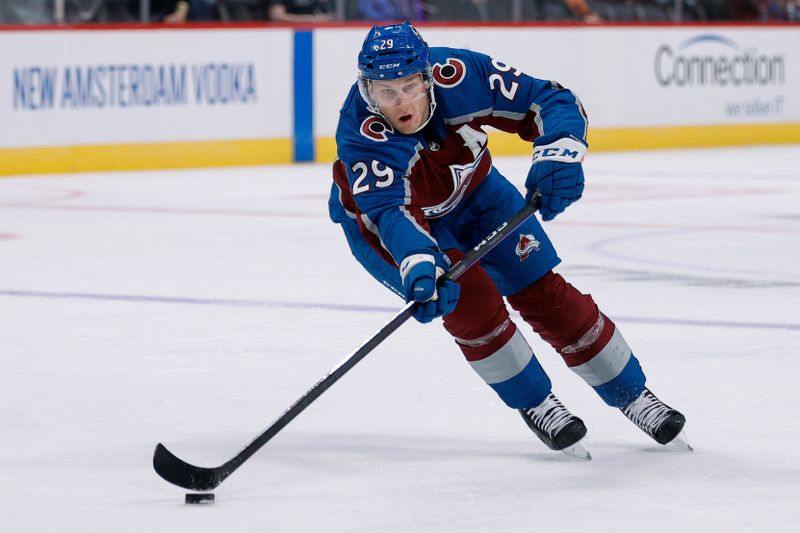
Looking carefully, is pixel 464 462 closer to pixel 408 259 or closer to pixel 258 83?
pixel 408 259

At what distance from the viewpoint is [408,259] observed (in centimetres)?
320

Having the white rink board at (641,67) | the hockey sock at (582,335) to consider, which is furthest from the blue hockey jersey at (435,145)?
the white rink board at (641,67)

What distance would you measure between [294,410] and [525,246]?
617mm

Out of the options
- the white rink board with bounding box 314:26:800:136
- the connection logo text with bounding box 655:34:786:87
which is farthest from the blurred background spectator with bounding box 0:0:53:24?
the connection logo text with bounding box 655:34:786:87

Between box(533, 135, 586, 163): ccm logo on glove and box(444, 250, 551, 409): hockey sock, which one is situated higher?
box(533, 135, 586, 163): ccm logo on glove

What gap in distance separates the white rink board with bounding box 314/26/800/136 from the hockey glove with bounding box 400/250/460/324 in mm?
8760

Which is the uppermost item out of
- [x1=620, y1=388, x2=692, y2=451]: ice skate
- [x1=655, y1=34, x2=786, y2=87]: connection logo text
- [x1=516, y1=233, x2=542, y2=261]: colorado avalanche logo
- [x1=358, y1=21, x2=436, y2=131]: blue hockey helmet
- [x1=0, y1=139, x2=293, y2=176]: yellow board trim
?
[x1=358, y1=21, x2=436, y2=131]: blue hockey helmet

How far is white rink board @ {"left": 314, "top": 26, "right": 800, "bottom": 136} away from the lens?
1201 cm

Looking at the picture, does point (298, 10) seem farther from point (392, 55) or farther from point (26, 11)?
point (392, 55)

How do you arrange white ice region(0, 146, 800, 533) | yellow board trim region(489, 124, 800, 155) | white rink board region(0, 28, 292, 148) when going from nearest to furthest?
white ice region(0, 146, 800, 533), white rink board region(0, 28, 292, 148), yellow board trim region(489, 124, 800, 155)

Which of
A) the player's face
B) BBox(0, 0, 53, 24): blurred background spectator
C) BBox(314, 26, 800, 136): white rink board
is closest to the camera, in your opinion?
the player's face

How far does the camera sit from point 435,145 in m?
3.43

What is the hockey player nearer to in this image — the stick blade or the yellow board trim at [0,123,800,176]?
the stick blade

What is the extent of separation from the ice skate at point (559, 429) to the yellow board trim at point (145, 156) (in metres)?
7.64
